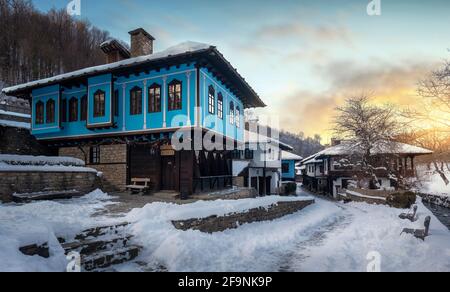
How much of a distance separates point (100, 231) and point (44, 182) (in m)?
7.24

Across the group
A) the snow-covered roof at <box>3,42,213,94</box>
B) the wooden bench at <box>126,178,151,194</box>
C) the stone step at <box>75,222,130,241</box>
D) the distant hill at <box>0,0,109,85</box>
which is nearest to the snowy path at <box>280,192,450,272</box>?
the stone step at <box>75,222,130,241</box>

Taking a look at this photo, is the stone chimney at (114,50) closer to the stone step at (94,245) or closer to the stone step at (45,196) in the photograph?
the stone step at (45,196)

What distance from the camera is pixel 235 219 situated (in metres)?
9.80

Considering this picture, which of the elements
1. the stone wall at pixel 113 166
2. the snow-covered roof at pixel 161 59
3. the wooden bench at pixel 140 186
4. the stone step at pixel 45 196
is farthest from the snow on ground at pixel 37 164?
the snow-covered roof at pixel 161 59

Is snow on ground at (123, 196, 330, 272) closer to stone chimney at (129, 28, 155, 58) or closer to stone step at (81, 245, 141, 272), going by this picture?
stone step at (81, 245, 141, 272)

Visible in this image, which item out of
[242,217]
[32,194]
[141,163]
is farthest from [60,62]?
[242,217]

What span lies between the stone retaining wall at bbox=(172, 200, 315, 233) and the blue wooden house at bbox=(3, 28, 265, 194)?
4339mm

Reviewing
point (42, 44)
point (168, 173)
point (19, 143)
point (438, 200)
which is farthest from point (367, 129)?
point (42, 44)

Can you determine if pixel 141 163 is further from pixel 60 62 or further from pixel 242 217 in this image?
pixel 60 62

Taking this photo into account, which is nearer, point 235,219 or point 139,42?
point 235,219

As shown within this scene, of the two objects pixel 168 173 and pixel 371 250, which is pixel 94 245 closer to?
pixel 371 250

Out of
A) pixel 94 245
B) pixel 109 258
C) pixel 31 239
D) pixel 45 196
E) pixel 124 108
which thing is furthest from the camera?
pixel 124 108

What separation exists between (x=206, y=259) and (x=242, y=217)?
4009 mm

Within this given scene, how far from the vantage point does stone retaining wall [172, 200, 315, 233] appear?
808cm
